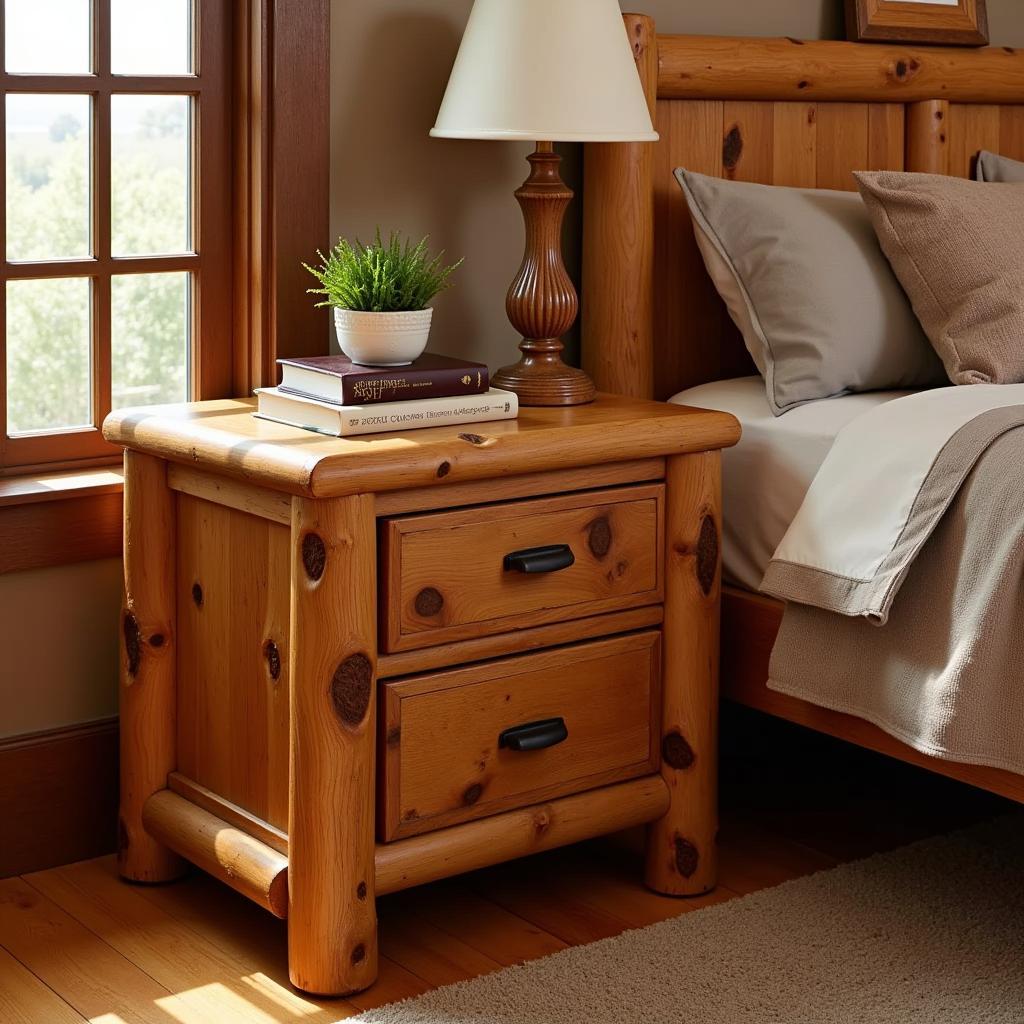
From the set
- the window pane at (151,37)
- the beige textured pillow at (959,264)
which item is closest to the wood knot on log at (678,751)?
the beige textured pillow at (959,264)

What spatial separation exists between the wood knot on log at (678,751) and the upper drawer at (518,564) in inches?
7.8

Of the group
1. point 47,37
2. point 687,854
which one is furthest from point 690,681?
point 47,37

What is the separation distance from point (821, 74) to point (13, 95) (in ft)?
4.47

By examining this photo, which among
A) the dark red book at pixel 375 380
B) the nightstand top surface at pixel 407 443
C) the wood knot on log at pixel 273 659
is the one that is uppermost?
the dark red book at pixel 375 380

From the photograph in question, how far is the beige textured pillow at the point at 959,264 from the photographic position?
223 cm

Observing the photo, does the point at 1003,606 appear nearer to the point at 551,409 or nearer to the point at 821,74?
the point at 551,409

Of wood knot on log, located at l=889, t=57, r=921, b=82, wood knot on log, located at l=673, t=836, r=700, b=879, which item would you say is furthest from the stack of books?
wood knot on log, located at l=889, t=57, r=921, b=82

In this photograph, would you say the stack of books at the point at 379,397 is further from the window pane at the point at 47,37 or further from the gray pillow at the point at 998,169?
the gray pillow at the point at 998,169

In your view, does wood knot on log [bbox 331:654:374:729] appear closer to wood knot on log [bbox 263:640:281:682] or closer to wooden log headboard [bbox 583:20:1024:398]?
wood knot on log [bbox 263:640:281:682]

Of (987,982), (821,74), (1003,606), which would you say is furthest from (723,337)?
(987,982)

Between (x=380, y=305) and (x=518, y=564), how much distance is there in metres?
0.39

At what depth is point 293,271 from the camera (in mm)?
2248

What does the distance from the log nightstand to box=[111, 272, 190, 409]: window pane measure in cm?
17

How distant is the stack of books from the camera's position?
189 centimetres
